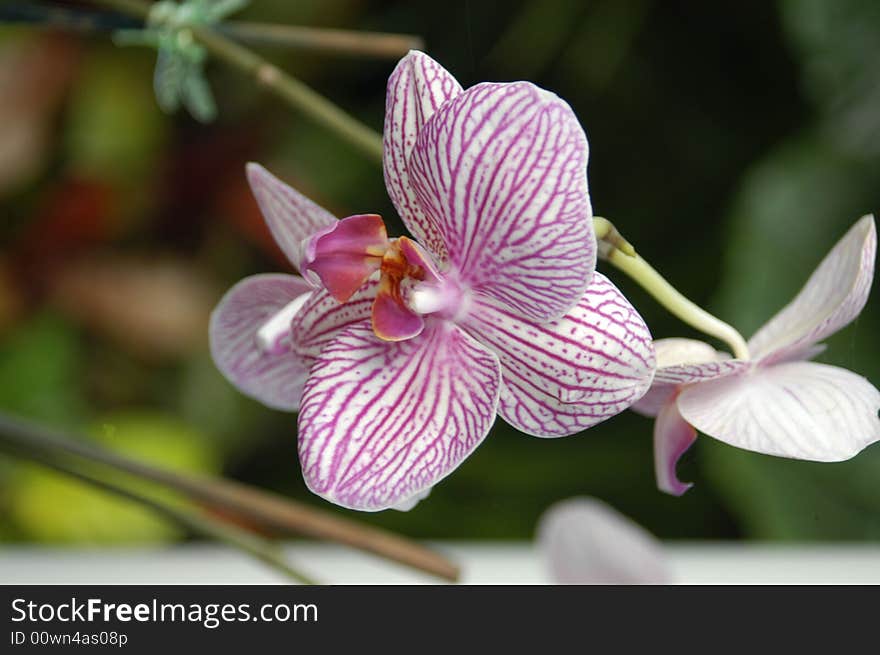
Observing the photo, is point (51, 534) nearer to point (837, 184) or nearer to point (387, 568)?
point (387, 568)

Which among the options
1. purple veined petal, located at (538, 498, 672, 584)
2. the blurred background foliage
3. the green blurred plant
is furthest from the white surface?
the green blurred plant

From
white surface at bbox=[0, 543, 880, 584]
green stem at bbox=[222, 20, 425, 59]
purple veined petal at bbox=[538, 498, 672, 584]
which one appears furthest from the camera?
white surface at bbox=[0, 543, 880, 584]

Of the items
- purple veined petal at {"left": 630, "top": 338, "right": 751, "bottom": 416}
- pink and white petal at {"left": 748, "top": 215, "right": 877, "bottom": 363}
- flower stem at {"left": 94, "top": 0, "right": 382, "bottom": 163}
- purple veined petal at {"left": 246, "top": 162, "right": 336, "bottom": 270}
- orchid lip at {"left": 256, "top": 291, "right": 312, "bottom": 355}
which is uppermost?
flower stem at {"left": 94, "top": 0, "right": 382, "bottom": 163}

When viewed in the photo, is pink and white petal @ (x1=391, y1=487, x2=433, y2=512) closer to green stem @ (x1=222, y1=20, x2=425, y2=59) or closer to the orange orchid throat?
the orange orchid throat

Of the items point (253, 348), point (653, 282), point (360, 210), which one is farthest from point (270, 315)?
point (360, 210)

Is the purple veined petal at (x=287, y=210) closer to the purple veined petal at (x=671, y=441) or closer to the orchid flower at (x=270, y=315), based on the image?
the orchid flower at (x=270, y=315)

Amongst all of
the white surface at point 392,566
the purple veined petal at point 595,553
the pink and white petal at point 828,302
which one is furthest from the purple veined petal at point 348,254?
the white surface at point 392,566
